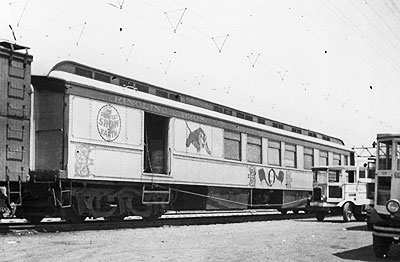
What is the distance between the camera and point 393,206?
860 centimetres

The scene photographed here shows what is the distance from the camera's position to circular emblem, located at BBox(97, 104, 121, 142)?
43.6ft

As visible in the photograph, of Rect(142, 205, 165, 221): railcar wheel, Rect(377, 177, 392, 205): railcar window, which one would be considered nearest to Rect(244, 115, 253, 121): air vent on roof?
Rect(142, 205, 165, 221): railcar wheel

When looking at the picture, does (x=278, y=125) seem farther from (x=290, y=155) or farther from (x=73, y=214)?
(x=73, y=214)

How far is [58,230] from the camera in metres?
12.0

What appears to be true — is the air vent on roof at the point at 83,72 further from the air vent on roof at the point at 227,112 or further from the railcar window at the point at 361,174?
the railcar window at the point at 361,174

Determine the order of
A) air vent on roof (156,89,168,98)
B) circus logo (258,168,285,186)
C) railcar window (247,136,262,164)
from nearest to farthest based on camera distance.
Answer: air vent on roof (156,89,168,98), railcar window (247,136,262,164), circus logo (258,168,285,186)

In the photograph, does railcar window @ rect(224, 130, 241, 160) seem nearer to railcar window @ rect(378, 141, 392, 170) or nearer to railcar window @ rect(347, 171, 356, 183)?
railcar window @ rect(347, 171, 356, 183)

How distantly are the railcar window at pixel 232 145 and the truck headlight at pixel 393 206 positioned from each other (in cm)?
994

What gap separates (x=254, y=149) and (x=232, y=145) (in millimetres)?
1536

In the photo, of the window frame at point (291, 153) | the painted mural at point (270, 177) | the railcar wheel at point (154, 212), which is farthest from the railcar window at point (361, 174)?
the railcar wheel at point (154, 212)

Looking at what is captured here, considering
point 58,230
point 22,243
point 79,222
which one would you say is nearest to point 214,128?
point 79,222

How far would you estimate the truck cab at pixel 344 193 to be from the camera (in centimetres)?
1870

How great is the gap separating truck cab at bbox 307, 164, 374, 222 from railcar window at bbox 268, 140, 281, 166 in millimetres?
2175

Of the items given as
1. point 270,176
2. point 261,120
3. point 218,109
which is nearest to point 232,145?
point 218,109
